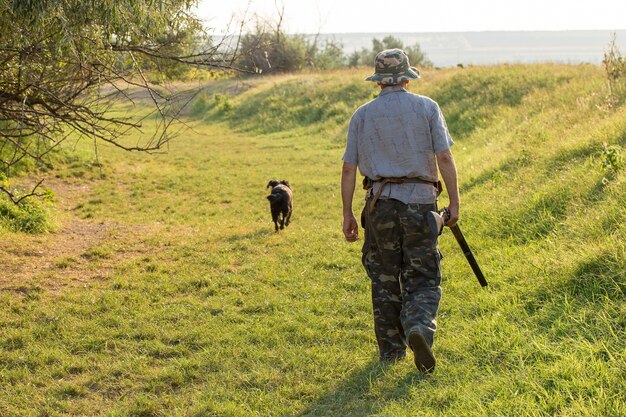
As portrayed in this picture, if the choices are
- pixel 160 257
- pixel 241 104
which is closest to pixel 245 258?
pixel 160 257

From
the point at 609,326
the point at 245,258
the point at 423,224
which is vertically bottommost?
the point at 245,258

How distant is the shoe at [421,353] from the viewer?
4406 millimetres

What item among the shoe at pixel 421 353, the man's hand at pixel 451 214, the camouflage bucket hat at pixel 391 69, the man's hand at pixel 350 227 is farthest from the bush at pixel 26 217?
the shoe at pixel 421 353

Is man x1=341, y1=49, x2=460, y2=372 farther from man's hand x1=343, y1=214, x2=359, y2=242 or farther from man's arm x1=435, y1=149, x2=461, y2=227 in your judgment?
man's hand x1=343, y1=214, x2=359, y2=242

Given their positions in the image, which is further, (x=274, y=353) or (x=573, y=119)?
(x=573, y=119)

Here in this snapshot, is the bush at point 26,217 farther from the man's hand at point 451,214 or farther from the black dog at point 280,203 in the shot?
the man's hand at point 451,214

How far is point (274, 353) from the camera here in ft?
18.0

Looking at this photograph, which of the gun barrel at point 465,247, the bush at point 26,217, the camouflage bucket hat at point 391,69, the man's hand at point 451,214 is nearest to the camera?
the camouflage bucket hat at point 391,69

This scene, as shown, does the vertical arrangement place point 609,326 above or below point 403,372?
above

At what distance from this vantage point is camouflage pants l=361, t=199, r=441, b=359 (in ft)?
15.2

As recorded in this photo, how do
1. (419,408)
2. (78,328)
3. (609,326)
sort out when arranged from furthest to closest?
1. (78,328)
2. (609,326)
3. (419,408)

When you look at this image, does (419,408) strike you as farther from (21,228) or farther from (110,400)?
(21,228)

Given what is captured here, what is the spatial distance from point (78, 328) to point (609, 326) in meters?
4.62

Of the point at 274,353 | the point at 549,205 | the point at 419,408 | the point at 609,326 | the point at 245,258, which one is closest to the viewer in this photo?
the point at 419,408
